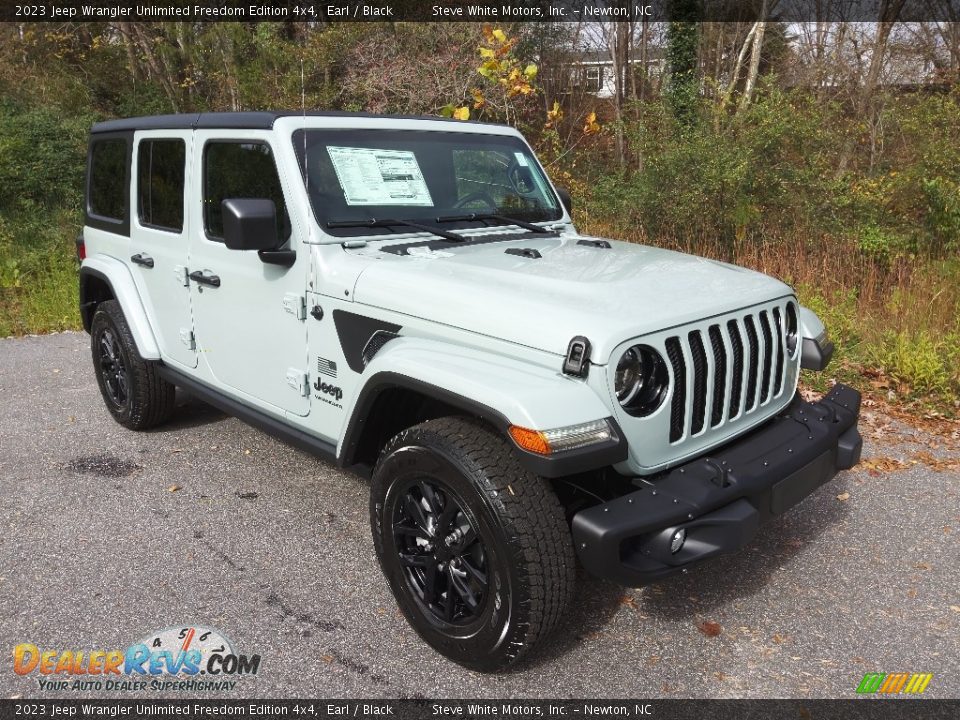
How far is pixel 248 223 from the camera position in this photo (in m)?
3.05

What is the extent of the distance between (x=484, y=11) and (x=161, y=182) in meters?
13.1

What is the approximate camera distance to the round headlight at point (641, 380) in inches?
99.0

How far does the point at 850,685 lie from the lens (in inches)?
105

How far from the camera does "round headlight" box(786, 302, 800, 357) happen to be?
3.20 metres

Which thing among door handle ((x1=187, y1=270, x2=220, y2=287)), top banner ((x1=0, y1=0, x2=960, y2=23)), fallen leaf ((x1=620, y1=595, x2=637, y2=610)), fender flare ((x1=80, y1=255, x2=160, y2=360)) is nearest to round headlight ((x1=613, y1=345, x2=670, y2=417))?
fallen leaf ((x1=620, y1=595, x2=637, y2=610))

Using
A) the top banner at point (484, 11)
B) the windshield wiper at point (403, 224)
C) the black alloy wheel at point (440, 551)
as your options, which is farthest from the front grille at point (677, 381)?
the top banner at point (484, 11)

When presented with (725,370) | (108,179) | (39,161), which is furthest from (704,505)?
(39,161)

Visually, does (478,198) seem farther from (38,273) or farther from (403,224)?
(38,273)

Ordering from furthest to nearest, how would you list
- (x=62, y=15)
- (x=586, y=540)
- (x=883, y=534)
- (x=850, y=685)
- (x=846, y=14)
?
(x=62, y=15) → (x=846, y=14) → (x=883, y=534) → (x=850, y=685) → (x=586, y=540)

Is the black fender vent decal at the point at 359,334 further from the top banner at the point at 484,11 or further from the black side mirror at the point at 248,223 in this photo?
the top banner at the point at 484,11

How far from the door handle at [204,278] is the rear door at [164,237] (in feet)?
0.43

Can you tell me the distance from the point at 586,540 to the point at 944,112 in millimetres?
8109

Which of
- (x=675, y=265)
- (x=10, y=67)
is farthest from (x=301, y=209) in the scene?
(x=10, y=67)

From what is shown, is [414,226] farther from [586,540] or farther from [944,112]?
[944,112]
